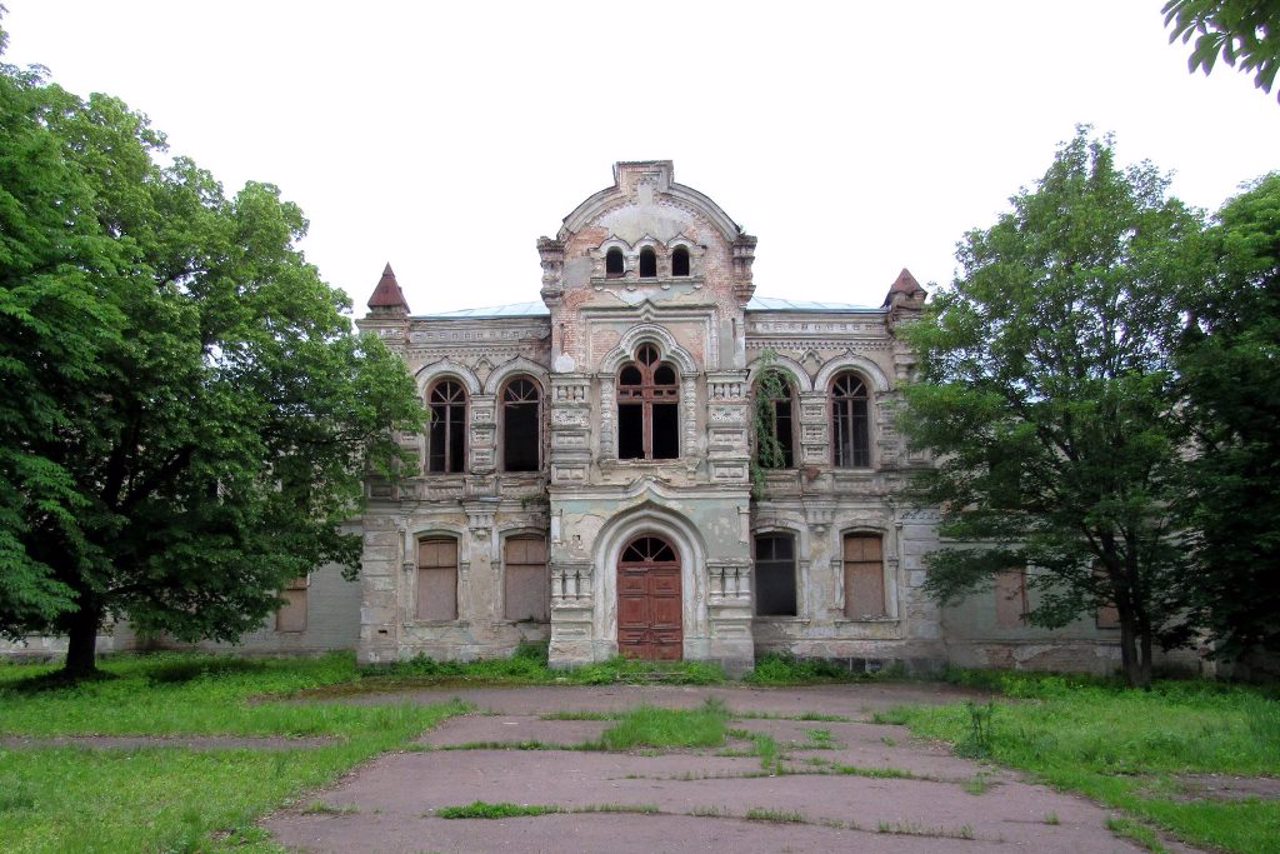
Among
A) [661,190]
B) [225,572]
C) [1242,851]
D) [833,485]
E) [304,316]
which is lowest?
[1242,851]

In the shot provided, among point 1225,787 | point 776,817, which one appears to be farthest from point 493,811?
point 1225,787

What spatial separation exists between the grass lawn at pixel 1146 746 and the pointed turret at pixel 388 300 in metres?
15.7

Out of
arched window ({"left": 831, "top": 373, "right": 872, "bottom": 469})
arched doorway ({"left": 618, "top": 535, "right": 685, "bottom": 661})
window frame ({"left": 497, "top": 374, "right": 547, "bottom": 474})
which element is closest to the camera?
arched doorway ({"left": 618, "top": 535, "right": 685, "bottom": 661})

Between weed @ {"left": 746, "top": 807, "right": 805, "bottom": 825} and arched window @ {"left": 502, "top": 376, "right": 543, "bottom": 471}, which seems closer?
weed @ {"left": 746, "top": 807, "right": 805, "bottom": 825}

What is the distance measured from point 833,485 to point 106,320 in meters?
16.2

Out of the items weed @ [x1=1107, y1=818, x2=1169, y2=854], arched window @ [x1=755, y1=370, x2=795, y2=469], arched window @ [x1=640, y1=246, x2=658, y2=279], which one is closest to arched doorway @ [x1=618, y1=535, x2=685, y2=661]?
arched window @ [x1=755, y1=370, x2=795, y2=469]

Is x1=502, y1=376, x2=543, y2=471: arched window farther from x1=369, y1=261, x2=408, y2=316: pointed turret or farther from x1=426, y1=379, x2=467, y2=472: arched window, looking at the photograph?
x1=369, y1=261, x2=408, y2=316: pointed turret

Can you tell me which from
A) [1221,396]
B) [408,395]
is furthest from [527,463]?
[1221,396]

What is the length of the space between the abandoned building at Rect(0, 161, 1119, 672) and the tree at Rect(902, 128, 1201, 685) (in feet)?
12.4

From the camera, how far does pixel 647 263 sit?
25.6 metres

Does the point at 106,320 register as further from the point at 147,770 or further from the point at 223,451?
the point at 147,770

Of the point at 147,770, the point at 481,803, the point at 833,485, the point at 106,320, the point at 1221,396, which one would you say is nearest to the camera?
the point at 481,803

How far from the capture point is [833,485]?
25.6 meters

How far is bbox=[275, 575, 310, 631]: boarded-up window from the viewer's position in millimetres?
28172
